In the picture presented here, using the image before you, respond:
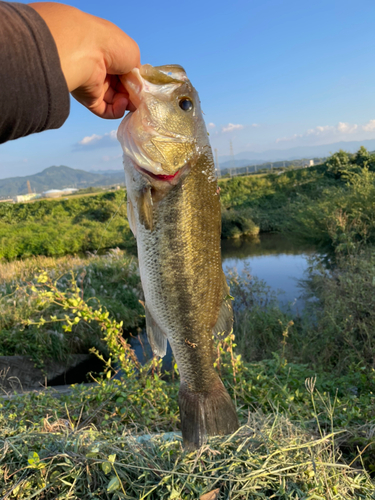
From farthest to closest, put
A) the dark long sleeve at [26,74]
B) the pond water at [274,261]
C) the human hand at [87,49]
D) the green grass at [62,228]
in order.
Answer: the green grass at [62,228] < the pond water at [274,261] < the human hand at [87,49] < the dark long sleeve at [26,74]

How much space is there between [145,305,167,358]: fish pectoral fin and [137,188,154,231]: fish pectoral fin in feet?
1.85

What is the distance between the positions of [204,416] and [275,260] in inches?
557

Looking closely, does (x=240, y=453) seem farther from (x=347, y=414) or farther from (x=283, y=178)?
(x=283, y=178)

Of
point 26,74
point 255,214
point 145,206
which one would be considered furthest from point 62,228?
point 26,74

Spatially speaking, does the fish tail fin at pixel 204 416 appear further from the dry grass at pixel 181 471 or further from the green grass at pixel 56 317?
the green grass at pixel 56 317

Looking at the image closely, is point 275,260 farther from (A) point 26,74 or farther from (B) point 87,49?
(A) point 26,74

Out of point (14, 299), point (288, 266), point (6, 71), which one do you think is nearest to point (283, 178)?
point (288, 266)

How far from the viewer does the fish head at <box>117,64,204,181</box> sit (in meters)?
1.84

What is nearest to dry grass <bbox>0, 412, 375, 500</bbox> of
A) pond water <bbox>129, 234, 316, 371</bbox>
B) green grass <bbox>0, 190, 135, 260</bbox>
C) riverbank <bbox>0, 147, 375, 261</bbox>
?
pond water <bbox>129, 234, 316, 371</bbox>

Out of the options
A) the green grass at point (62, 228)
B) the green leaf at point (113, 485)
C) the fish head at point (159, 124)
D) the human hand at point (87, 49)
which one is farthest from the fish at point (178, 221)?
the green grass at point (62, 228)

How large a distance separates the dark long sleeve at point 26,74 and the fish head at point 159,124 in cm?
69

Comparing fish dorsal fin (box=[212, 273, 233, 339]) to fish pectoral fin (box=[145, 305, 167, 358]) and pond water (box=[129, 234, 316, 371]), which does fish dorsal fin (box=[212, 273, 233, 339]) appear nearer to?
fish pectoral fin (box=[145, 305, 167, 358])

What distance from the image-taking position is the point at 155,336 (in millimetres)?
2150

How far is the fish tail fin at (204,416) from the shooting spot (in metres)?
2.02
